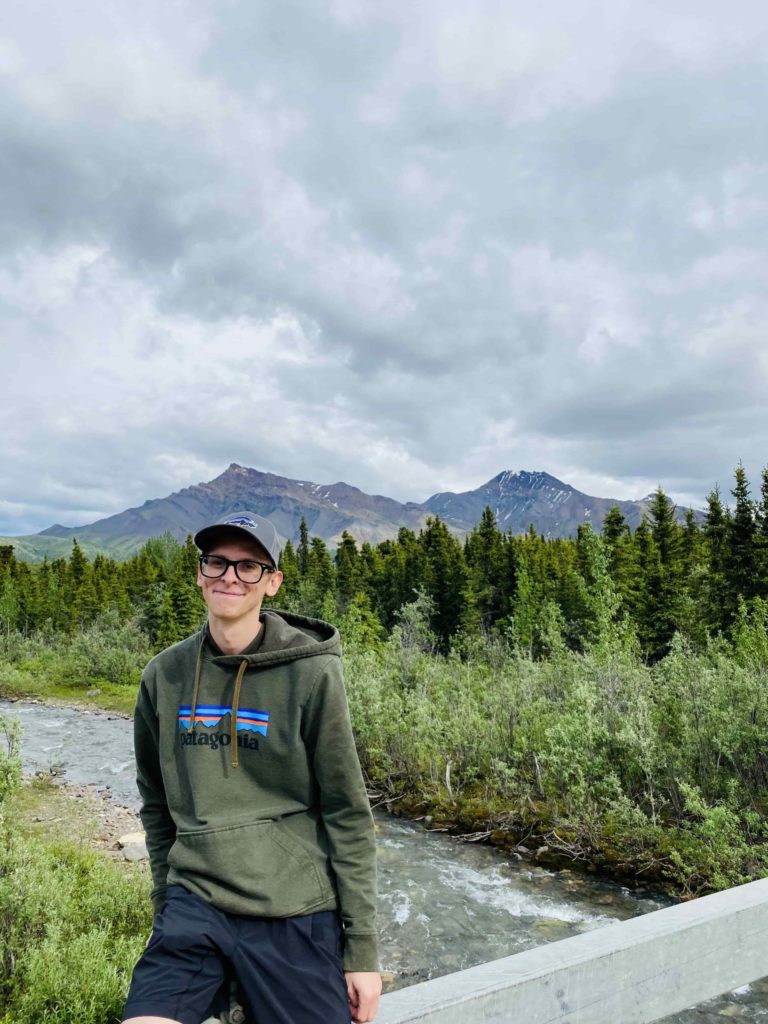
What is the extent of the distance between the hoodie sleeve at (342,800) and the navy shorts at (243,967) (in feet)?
0.37

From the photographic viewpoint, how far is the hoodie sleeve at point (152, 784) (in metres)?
2.38

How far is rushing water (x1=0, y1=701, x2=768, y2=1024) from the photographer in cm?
734

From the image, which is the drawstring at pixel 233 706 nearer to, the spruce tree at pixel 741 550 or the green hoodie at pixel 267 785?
the green hoodie at pixel 267 785

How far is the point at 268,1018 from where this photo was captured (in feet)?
6.05

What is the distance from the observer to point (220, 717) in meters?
2.25

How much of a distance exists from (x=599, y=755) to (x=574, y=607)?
129 feet

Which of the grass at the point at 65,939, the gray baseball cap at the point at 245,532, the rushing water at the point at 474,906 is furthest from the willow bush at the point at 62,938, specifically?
the gray baseball cap at the point at 245,532

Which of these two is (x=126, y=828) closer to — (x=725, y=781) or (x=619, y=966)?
(x=725, y=781)

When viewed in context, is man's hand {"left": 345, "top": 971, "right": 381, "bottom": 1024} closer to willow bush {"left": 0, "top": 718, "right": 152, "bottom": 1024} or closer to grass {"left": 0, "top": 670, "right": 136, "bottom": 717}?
willow bush {"left": 0, "top": 718, "right": 152, "bottom": 1024}

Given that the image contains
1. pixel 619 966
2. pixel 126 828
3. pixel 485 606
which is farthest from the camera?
pixel 485 606

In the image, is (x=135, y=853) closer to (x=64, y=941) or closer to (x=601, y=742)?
(x=64, y=941)

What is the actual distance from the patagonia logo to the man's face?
0.96ft

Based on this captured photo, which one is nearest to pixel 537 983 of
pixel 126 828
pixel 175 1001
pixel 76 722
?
pixel 175 1001

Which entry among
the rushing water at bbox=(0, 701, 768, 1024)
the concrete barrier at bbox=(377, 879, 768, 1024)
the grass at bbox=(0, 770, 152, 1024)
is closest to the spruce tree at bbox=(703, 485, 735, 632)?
the rushing water at bbox=(0, 701, 768, 1024)
